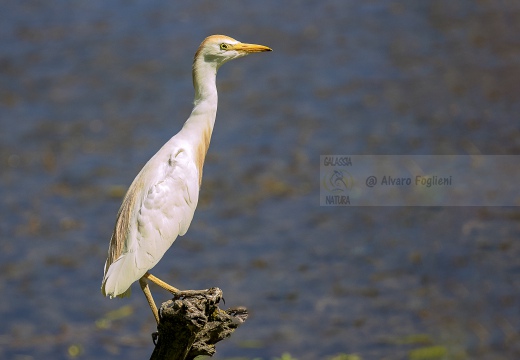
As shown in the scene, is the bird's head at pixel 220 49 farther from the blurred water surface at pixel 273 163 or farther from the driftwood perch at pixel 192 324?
the blurred water surface at pixel 273 163

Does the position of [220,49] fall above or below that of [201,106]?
above

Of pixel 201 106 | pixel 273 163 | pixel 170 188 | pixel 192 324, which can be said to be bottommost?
pixel 192 324

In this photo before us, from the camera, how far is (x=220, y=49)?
5453 millimetres

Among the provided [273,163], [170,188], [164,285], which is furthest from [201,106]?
[273,163]

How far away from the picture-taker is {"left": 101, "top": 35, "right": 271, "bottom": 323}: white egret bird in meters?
5.34

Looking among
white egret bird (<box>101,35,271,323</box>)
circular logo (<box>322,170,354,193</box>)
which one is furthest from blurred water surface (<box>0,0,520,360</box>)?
white egret bird (<box>101,35,271,323</box>)

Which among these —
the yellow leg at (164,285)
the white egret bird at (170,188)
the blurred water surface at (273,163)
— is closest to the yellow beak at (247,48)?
the white egret bird at (170,188)

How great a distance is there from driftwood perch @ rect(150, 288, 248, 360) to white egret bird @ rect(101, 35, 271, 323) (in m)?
0.48

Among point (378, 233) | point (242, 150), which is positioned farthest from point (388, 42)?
point (378, 233)

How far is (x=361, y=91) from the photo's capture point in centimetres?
1319

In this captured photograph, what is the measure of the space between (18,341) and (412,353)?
4.20 m

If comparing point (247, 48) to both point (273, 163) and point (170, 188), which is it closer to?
point (170, 188)

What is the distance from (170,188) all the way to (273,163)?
6.48 metres

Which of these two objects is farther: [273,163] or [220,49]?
[273,163]
